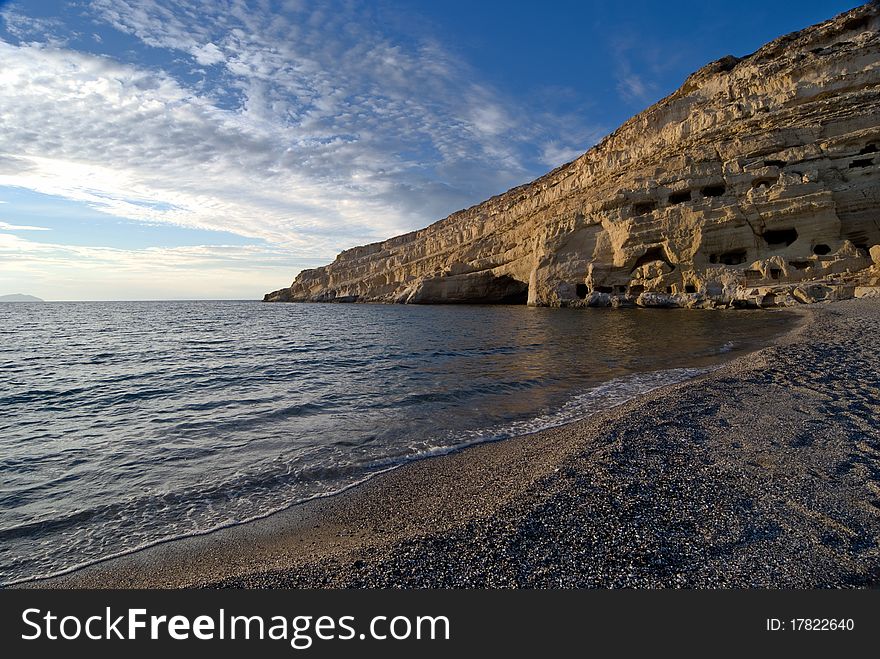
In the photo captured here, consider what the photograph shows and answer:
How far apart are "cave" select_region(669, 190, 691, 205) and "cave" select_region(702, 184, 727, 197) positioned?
47.5 inches

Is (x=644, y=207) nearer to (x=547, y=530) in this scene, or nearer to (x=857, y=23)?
(x=857, y=23)

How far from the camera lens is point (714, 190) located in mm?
34594

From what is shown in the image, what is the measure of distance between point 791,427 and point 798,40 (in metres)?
47.4

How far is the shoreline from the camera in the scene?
10.4ft

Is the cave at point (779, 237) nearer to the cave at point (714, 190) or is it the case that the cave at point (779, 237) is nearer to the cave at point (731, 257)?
the cave at point (731, 257)

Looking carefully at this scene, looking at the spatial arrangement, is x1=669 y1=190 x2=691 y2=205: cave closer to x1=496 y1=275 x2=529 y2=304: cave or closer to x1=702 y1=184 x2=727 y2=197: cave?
x1=702 y1=184 x2=727 y2=197: cave

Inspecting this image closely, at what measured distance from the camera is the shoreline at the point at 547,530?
318cm

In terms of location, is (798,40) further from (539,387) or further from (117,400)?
(117,400)

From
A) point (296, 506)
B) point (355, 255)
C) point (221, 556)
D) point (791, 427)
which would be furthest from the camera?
point (355, 255)

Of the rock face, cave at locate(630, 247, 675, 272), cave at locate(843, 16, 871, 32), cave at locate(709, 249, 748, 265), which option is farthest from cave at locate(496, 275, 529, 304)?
cave at locate(843, 16, 871, 32)

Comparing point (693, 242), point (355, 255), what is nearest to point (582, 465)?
point (693, 242)

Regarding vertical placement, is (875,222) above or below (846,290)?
above

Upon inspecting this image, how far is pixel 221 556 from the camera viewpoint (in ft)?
13.7

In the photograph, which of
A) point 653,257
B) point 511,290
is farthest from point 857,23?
point 511,290
